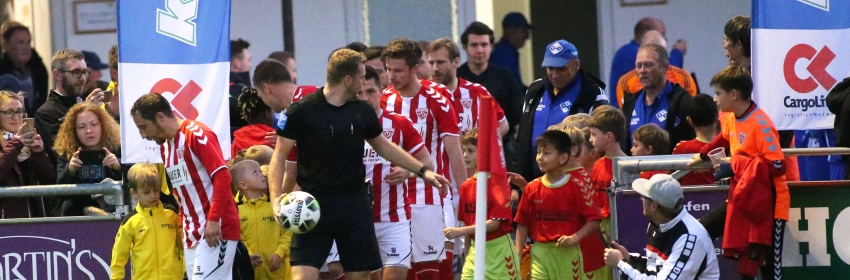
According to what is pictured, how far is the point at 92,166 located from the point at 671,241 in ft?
14.3

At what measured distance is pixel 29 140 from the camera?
10.5 metres

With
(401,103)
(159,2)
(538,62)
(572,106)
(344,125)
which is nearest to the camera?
(344,125)

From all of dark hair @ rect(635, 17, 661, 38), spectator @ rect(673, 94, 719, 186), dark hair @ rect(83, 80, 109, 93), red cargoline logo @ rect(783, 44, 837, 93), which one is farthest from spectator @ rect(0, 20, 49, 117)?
red cargoline logo @ rect(783, 44, 837, 93)

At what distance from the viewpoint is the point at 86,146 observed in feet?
35.3

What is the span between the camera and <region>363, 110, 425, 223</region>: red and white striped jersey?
9922 millimetres

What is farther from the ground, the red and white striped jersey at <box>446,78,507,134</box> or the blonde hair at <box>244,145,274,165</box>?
the red and white striped jersey at <box>446,78,507,134</box>

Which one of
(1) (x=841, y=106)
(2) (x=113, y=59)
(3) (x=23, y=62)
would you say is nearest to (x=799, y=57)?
(1) (x=841, y=106)

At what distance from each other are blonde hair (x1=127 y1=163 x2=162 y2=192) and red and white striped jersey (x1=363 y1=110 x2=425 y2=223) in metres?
1.41

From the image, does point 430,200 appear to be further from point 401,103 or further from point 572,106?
point 572,106

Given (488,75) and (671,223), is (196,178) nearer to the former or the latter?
(671,223)

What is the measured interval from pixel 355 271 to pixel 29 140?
9.60 feet

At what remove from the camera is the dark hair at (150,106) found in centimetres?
918

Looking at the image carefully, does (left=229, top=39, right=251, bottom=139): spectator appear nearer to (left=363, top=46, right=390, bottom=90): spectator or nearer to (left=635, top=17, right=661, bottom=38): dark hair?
(left=363, top=46, right=390, bottom=90): spectator

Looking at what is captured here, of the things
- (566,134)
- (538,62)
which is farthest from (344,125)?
(538,62)
